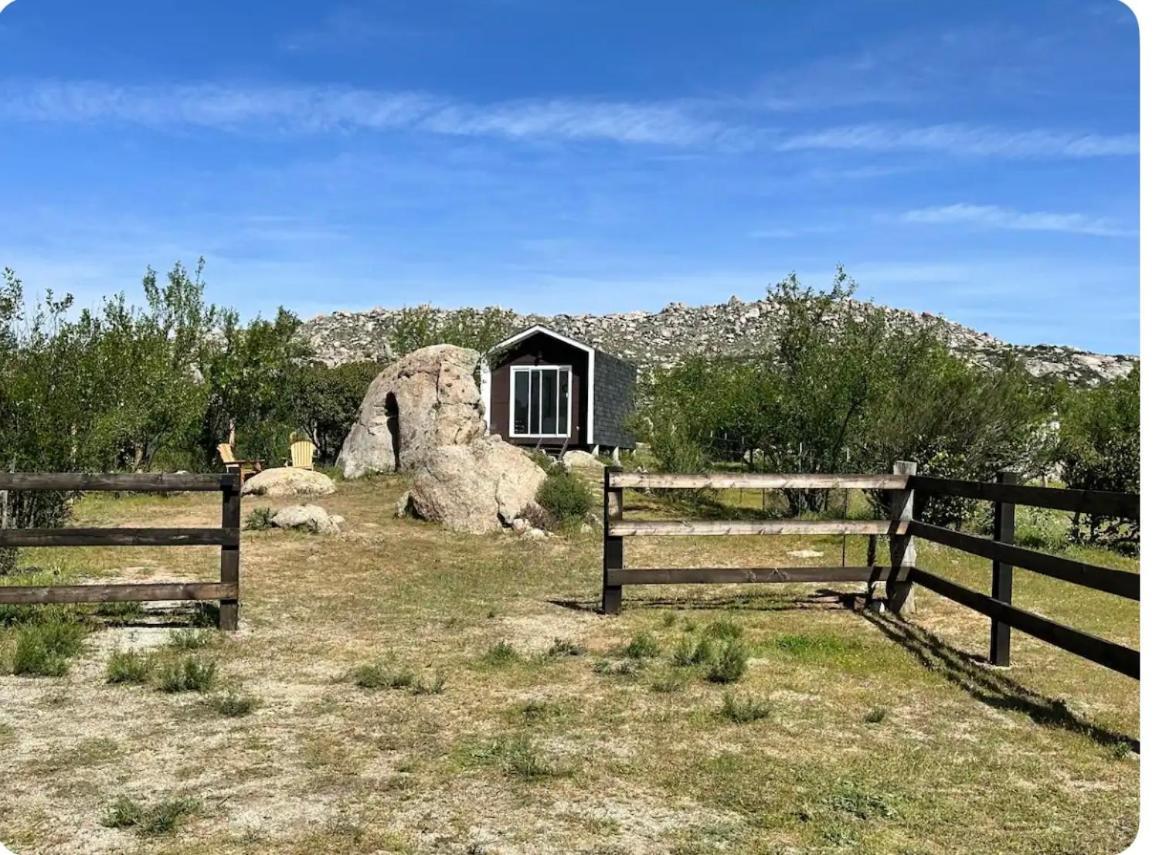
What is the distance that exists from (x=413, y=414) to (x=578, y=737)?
20875mm

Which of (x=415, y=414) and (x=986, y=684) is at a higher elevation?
(x=415, y=414)

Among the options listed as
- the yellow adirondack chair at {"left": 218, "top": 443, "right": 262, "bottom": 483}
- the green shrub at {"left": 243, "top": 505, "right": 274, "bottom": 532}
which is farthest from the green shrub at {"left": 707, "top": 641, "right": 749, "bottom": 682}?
the yellow adirondack chair at {"left": 218, "top": 443, "right": 262, "bottom": 483}

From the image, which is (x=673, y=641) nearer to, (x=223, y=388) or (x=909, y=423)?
(x=909, y=423)

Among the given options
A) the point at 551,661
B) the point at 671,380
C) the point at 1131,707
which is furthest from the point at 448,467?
the point at 671,380

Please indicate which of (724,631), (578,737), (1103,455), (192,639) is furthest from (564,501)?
(578,737)

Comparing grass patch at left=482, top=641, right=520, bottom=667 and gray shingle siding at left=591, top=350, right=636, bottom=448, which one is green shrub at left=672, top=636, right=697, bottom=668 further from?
gray shingle siding at left=591, top=350, right=636, bottom=448

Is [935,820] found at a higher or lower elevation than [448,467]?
lower

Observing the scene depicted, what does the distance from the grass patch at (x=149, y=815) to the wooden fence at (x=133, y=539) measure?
3.82 m

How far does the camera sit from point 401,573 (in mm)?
12000

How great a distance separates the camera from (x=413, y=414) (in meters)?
25.7

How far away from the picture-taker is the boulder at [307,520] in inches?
577

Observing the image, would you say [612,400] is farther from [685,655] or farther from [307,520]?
[685,655]

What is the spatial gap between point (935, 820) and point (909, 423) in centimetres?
1294

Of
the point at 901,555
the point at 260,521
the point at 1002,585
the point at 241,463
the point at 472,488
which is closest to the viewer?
the point at 1002,585
